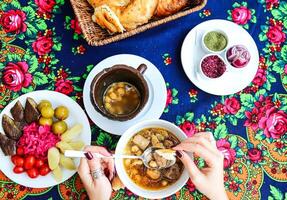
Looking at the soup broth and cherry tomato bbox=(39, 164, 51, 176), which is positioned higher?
the soup broth

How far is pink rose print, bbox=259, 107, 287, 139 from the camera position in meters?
1.83

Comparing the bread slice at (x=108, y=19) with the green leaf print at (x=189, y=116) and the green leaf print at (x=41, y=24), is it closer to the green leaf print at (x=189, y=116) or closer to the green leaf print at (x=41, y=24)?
the green leaf print at (x=41, y=24)

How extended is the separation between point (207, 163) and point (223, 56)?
0.46 meters

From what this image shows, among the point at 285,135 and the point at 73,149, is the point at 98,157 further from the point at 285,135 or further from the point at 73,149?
the point at 285,135

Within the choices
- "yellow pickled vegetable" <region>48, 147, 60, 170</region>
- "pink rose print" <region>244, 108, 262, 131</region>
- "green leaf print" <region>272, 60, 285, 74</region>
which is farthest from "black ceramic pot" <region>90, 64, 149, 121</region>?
"green leaf print" <region>272, 60, 285, 74</region>

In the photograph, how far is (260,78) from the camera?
1.86 m

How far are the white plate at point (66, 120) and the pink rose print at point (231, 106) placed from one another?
553mm

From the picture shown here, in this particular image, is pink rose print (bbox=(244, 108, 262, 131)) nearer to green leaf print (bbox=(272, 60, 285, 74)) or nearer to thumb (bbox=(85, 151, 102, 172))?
green leaf print (bbox=(272, 60, 285, 74))

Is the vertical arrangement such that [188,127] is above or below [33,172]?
above

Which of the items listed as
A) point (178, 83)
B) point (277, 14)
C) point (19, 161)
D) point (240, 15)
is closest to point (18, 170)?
point (19, 161)

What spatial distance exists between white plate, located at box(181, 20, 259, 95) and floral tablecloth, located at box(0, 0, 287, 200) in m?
0.04

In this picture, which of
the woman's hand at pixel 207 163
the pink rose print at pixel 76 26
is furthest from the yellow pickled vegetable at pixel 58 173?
the pink rose print at pixel 76 26

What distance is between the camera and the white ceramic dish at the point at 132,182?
62.9 inches

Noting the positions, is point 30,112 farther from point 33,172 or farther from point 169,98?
point 169,98
